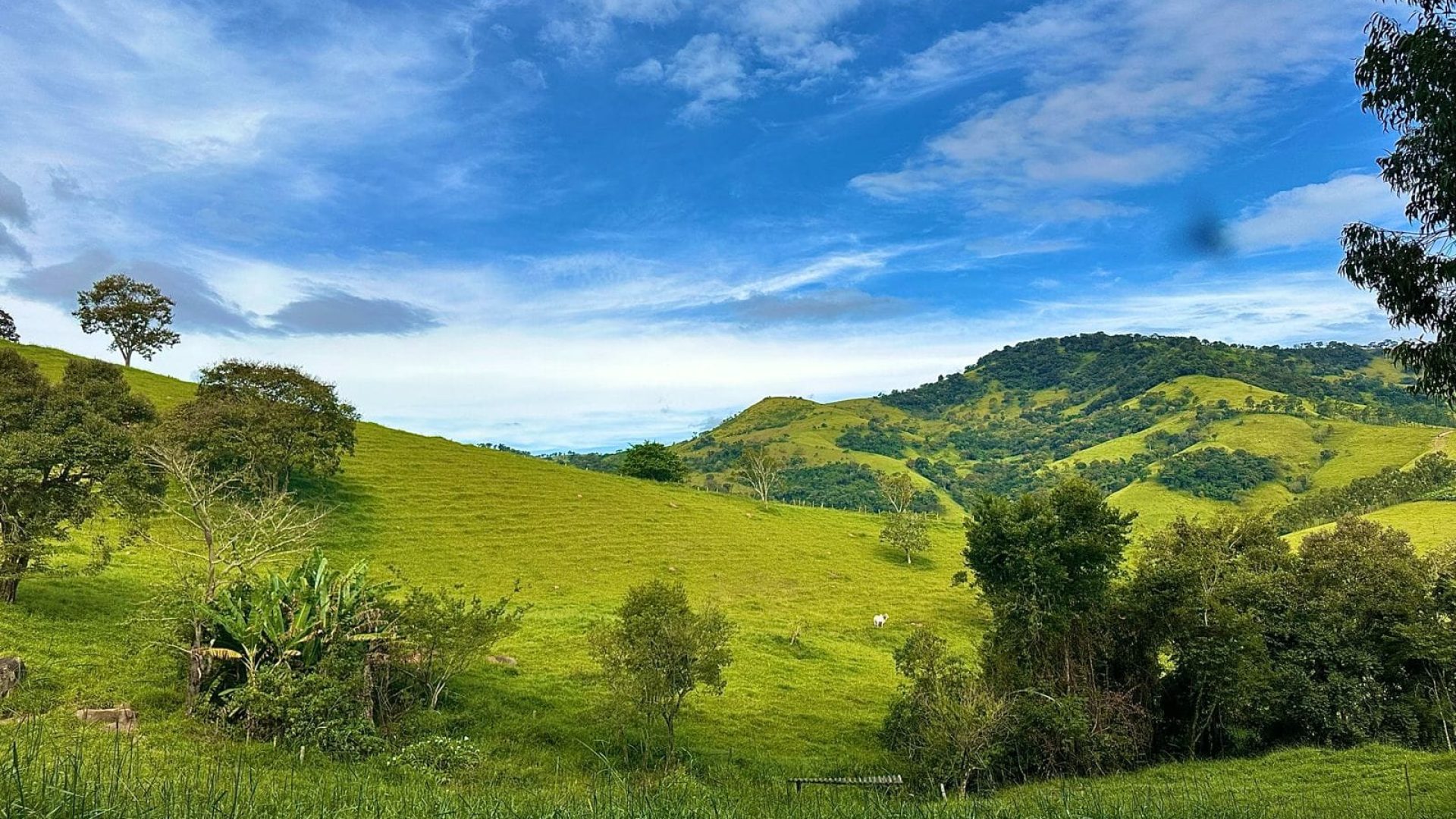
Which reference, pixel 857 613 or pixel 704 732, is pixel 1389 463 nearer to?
pixel 857 613

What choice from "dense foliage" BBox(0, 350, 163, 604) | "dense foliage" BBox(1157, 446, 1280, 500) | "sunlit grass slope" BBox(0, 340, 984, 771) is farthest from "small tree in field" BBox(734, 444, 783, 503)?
"dense foliage" BBox(1157, 446, 1280, 500)

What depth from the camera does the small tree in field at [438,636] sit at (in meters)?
23.5

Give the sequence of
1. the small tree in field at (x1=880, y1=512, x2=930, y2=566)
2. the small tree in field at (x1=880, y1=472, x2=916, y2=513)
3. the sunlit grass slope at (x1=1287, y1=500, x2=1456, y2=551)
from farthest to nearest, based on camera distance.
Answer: the small tree in field at (x1=880, y1=472, x2=916, y2=513), the sunlit grass slope at (x1=1287, y1=500, x2=1456, y2=551), the small tree in field at (x1=880, y1=512, x2=930, y2=566)

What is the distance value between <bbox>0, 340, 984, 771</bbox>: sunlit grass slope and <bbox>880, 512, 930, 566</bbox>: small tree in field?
138 cm

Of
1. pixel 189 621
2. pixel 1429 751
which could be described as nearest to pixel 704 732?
pixel 189 621

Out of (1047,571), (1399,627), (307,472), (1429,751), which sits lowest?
(1429,751)

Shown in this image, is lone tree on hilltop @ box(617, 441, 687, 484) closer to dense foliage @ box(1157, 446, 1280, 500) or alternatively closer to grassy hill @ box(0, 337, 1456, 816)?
grassy hill @ box(0, 337, 1456, 816)

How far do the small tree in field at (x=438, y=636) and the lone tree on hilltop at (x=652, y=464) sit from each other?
218 ft

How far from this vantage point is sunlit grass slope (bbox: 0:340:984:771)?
24422 mm

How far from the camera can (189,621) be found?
67.1ft

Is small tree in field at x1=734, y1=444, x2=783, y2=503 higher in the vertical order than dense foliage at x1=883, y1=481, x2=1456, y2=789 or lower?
higher

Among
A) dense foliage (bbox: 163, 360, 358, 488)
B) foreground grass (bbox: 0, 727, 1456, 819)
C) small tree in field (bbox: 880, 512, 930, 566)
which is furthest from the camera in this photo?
→ small tree in field (bbox: 880, 512, 930, 566)

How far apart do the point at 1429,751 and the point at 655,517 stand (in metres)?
55.8

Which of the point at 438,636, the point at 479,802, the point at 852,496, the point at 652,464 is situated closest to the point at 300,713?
the point at 438,636
